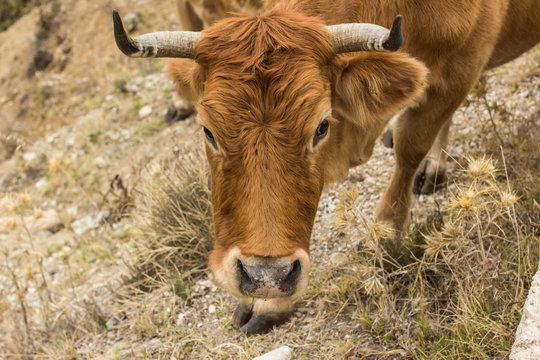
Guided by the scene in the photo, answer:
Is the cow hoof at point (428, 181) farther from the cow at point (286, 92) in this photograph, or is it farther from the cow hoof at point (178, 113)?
the cow hoof at point (178, 113)

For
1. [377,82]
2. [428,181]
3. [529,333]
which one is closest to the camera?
[529,333]

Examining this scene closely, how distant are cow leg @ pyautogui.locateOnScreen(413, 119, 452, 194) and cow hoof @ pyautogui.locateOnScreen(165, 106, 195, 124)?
3791 millimetres

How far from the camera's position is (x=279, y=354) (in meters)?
3.50

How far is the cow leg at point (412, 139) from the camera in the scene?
3.96m

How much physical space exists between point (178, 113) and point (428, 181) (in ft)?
13.3

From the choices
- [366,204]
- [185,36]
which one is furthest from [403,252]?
[185,36]

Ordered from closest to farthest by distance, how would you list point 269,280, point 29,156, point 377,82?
1. point 269,280
2. point 377,82
3. point 29,156

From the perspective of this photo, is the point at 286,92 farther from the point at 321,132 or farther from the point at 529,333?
the point at 529,333

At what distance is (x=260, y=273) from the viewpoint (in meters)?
2.66

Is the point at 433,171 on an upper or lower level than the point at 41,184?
upper

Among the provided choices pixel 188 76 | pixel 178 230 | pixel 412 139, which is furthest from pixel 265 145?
pixel 178 230

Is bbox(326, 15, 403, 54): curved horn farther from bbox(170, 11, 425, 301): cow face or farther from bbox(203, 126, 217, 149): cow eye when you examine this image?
bbox(203, 126, 217, 149): cow eye

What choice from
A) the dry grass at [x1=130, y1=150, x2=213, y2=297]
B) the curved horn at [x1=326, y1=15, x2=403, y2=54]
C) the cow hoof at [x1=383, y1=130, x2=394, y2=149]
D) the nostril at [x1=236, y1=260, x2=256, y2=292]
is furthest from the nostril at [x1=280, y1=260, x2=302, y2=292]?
the cow hoof at [x1=383, y1=130, x2=394, y2=149]

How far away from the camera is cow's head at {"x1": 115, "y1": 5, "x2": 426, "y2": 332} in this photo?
2.76 metres
